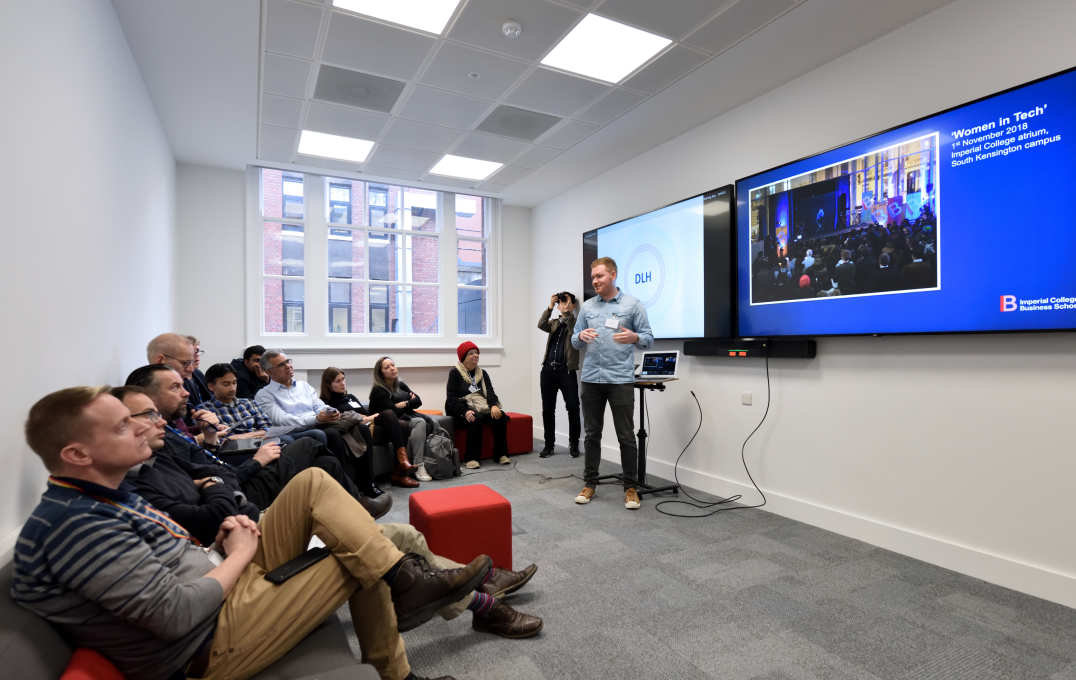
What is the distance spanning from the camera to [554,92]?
12.5ft

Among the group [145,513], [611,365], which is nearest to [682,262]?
[611,365]

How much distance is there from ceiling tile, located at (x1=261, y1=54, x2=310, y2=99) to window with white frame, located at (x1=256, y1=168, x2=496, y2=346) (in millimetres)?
2013

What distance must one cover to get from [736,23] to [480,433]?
12.5 ft

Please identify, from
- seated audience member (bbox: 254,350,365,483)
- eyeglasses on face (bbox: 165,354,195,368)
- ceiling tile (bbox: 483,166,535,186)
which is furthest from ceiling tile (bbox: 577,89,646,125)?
eyeglasses on face (bbox: 165,354,195,368)

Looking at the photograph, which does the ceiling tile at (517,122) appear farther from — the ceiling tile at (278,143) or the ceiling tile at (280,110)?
the ceiling tile at (278,143)

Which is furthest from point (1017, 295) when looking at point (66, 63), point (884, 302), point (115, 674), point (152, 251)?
point (152, 251)

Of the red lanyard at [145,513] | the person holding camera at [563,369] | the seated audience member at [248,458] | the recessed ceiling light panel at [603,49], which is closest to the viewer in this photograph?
the red lanyard at [145,513]

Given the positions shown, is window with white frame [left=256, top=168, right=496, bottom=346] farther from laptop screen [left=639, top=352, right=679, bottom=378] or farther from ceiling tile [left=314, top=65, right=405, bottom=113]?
laptop screen [left=639, top=352, right=679, bottom=378]

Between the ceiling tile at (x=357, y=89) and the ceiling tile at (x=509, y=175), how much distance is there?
1.62 meters

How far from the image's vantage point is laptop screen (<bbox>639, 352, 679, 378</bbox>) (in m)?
3.85

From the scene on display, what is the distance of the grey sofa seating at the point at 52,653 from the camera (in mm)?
960

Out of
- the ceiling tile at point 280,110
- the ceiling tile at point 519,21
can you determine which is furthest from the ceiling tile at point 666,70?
the ceiling tile at point 280,110

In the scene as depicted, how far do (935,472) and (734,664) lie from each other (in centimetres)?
170

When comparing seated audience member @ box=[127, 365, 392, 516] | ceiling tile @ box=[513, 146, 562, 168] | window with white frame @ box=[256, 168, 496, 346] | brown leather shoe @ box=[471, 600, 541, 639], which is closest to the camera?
brown leather shoe @ box=[471, 600, 541, 639]
